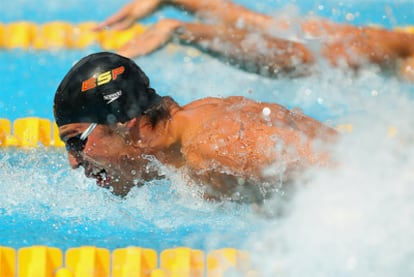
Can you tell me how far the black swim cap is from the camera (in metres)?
2.00

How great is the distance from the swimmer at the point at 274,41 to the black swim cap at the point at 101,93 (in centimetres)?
112

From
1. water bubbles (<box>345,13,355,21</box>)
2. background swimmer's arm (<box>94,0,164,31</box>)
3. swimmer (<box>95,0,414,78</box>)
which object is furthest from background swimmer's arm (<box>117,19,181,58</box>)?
water bubbles (<box>345,13,355,21</box>)

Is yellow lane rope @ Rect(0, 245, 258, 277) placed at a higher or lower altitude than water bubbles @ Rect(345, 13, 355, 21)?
higher

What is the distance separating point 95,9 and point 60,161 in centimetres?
188

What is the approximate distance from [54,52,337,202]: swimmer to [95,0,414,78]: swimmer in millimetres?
1035

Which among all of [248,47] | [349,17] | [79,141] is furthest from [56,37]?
[79,141]

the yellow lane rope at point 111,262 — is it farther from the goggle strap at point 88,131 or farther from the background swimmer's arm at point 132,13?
the background swimmer's arm at point 132,13

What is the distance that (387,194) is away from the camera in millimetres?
2074

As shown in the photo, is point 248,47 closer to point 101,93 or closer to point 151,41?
point 151,41

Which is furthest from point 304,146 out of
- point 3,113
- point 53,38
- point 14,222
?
point 53,38

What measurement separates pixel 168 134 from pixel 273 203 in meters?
0.37

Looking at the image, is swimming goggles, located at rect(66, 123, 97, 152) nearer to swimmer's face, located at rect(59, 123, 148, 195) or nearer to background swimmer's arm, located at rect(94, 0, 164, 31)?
swimmer's face, located at rect(59, 123, 148, 195)

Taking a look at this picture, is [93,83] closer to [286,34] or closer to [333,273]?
[333,273]

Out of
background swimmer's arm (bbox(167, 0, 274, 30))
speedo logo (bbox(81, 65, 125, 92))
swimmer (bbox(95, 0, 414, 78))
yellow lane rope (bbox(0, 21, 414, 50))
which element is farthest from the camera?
yellow lane rope (bbox(0, 21, 414, 50))
